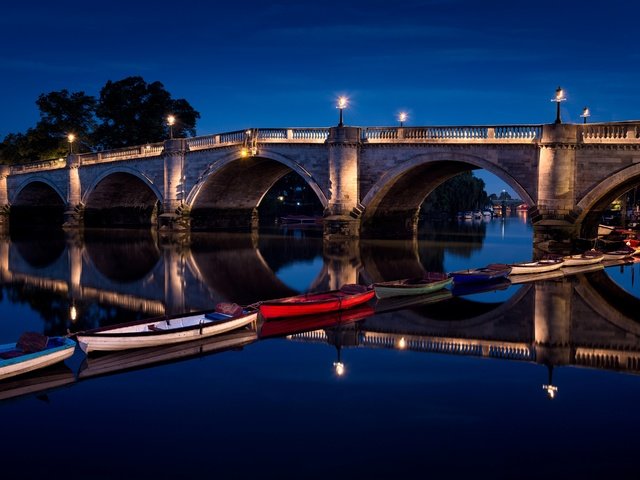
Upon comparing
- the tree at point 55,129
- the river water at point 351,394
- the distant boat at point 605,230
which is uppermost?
the tree at point 55,129

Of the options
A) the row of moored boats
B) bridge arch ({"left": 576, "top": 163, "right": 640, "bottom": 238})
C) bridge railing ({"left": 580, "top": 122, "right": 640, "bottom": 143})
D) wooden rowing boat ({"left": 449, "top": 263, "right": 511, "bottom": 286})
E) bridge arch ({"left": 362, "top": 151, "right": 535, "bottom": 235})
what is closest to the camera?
the row of moored boats

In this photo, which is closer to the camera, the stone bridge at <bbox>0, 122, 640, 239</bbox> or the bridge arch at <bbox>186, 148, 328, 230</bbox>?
the stone bridge at <bbox>0, 122, 640, 239</bbox>

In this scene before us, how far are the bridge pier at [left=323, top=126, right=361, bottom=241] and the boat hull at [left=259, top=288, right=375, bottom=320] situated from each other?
713 inches

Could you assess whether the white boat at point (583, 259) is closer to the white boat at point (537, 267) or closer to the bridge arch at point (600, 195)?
the white boat at point (537, 267)

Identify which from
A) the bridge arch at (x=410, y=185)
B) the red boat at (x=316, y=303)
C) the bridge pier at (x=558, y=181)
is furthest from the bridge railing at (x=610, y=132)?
the red boat at (x=316, y=303)

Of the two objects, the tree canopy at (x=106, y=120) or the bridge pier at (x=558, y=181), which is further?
the tree canopy at (x=106, y=120)

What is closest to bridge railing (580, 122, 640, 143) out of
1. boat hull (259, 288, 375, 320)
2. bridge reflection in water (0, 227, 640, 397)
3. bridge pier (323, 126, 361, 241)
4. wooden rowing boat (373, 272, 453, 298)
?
bridge reflection in water (0, 227, 640, 397)

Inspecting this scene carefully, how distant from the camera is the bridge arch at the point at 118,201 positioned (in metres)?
52.3

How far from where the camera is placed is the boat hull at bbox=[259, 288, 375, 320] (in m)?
14.8

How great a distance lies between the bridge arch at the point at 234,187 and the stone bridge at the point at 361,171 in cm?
9

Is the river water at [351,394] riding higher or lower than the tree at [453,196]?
lower

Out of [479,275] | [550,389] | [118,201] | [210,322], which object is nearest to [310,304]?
[210,322]

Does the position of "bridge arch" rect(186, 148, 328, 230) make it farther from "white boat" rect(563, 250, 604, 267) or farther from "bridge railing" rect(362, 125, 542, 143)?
"white boat" rect(563, 250, 604, 267)

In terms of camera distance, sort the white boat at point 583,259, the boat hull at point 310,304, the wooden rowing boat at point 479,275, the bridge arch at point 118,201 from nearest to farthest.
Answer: the boat hull at point 310,304
the wooden rowing boat at point 479,275
the white boat at point 583,259
the bridge arch at point 118,201
